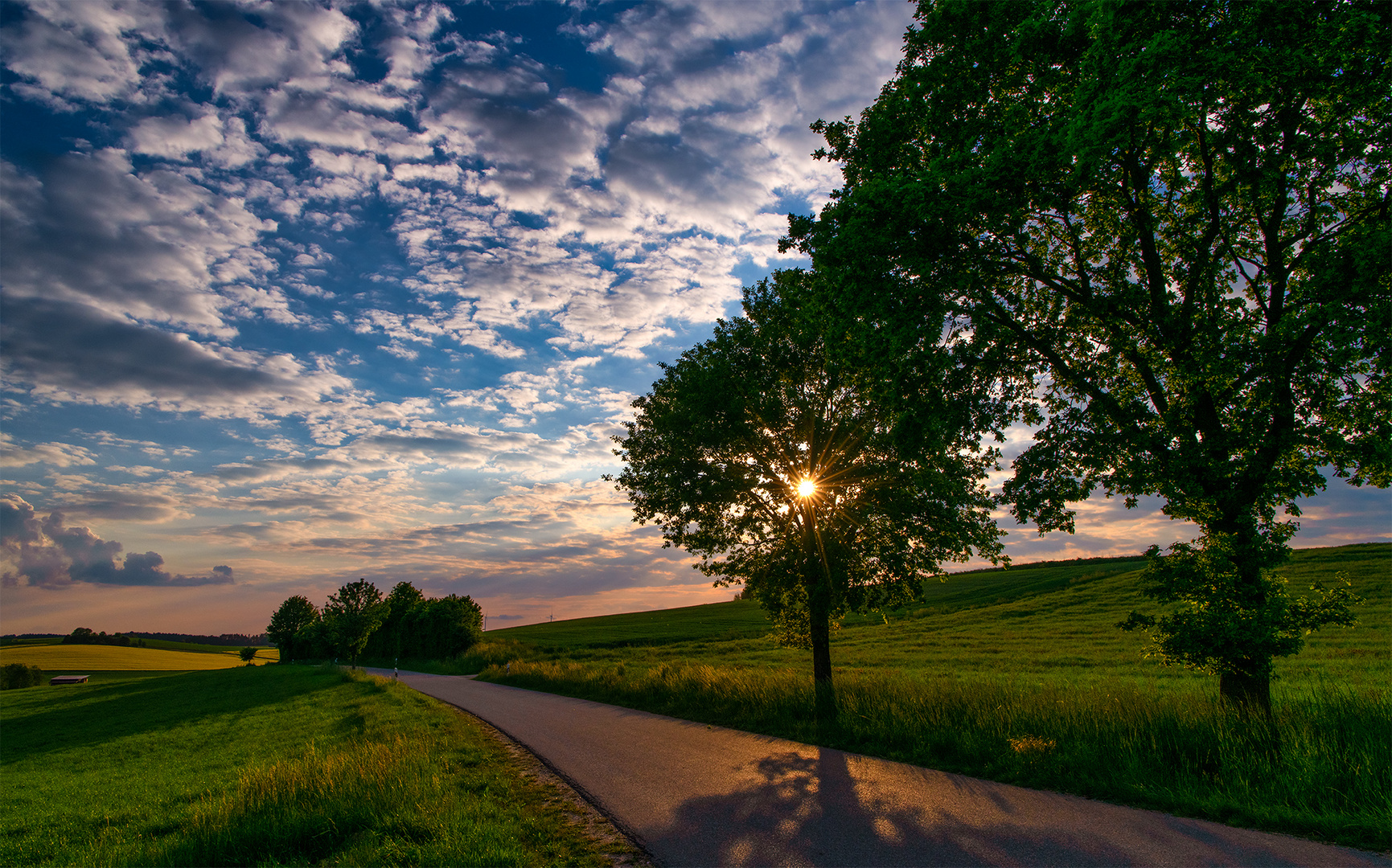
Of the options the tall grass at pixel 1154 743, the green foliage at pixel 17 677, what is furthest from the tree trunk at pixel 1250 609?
the green foliage at pixel 17 677

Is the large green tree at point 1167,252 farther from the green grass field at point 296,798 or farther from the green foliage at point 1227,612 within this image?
the green grass field at point 296,798

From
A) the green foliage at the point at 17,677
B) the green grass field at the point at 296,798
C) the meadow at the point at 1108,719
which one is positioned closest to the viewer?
the meadow at the point at 1108,719

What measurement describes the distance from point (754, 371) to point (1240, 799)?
518 inches

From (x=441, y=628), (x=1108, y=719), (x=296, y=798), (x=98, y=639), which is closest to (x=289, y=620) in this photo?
(x=441, y=628)

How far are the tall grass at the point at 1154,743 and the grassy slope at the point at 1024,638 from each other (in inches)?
175

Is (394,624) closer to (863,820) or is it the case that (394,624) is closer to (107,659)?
(107,659)

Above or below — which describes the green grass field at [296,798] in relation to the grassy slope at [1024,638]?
above

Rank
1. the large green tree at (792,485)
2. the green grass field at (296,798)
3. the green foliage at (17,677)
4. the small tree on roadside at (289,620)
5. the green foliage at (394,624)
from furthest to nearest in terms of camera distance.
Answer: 1. the small tree on roadside at (289,620)
2. the green foliage at (394,624)
3. the green foliage at (17,677)
4. the large green tree at (792,485)
5. the green grass field at (296,798)

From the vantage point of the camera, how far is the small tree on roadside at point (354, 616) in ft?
254

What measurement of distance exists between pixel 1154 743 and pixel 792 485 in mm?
10528

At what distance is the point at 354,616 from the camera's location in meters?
77.6

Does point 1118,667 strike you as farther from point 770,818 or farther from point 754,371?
point 770,818

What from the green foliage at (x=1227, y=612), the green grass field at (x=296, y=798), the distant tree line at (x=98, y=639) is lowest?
the distant tree line at (x=98, y=639)

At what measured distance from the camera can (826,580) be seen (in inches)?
632
